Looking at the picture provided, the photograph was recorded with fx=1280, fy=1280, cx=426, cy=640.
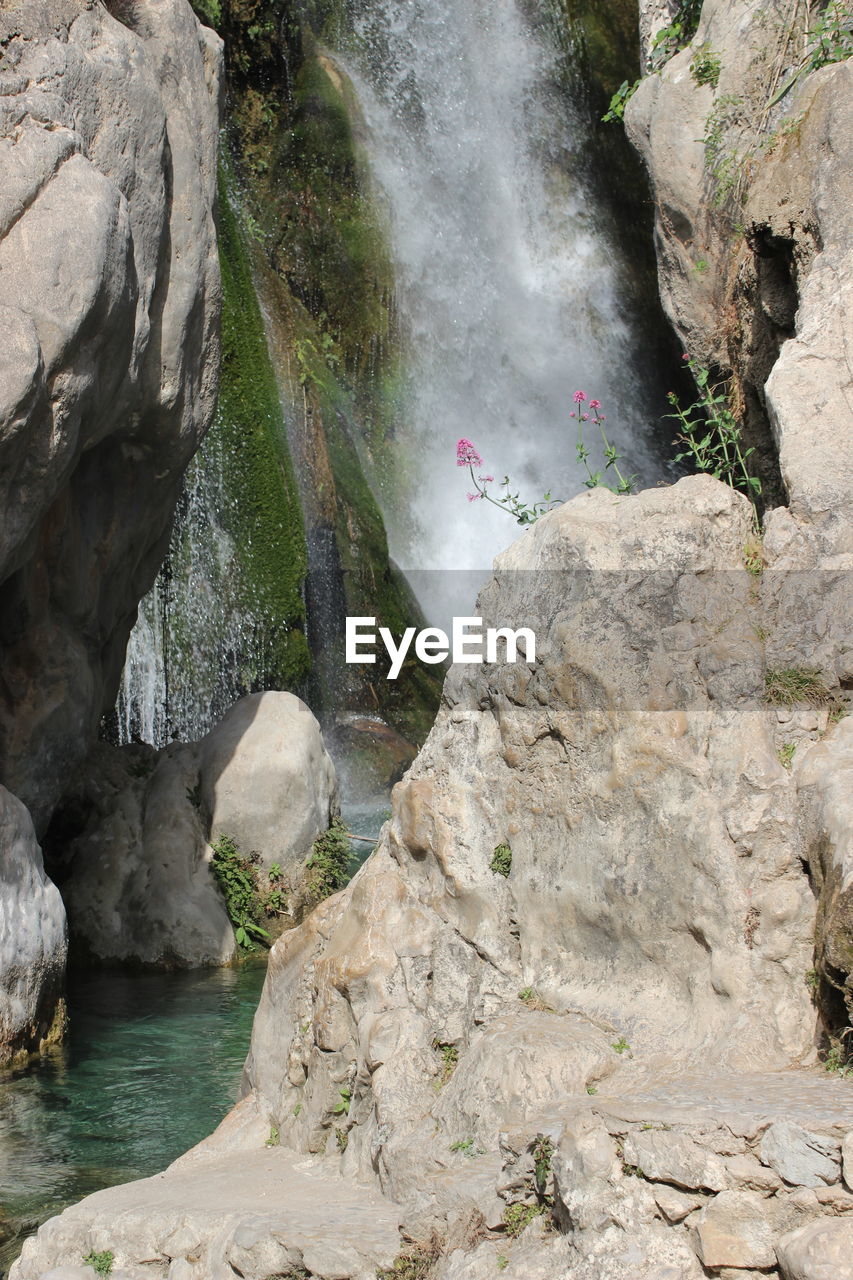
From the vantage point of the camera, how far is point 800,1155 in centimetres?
286

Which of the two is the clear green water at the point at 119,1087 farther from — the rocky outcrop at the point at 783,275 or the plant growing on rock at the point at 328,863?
the rocky outcrop at the point at 783,275

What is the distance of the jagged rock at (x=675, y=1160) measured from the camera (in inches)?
115

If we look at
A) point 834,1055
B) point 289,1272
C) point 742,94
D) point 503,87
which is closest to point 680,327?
point 742,94

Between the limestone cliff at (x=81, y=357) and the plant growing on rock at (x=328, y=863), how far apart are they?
2.17 m

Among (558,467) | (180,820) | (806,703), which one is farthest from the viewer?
(558,467)

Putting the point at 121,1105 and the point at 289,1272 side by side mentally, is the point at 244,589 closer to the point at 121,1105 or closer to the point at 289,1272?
the point at 121,1105

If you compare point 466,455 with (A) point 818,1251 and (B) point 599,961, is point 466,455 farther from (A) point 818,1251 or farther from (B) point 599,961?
(A) point 818,1251

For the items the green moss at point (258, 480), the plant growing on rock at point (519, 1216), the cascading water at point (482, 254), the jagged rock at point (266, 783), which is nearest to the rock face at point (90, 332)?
the jagged rock at point (266, 783)

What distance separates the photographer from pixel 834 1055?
3.43 m

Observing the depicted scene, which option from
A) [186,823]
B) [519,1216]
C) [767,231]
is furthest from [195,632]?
[519,1216]

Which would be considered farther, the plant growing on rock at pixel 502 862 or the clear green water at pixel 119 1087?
the clear green water at pixel 119 1087

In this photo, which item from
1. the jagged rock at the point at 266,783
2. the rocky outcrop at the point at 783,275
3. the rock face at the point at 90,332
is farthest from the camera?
the jagged rock at the point at 266,783

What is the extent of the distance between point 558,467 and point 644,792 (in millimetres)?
15519

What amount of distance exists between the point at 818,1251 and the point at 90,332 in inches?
231
